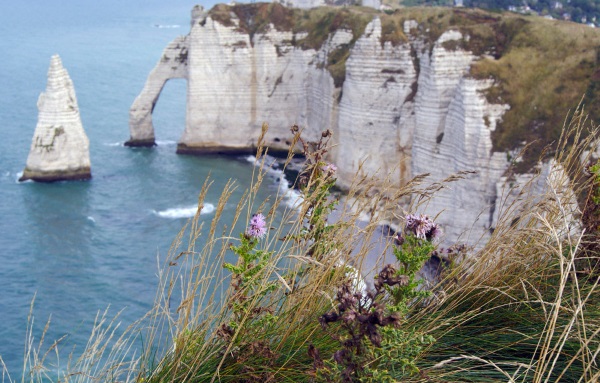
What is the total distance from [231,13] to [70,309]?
25758 mm

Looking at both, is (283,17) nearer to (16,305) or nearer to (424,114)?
(424,114)

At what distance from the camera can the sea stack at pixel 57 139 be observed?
3494cm

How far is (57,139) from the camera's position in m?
35.1

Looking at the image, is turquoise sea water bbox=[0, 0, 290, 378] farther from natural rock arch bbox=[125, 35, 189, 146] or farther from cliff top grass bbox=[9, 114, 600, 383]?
cliff top grass bbox=[9, 114, 600, 383]

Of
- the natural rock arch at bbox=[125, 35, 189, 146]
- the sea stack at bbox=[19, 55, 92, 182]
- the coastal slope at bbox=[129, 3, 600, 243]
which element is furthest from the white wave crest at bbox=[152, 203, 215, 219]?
the natural rock arch at bbox=[125, 35, 189, 146]

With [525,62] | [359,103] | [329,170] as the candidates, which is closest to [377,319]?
[329,170]

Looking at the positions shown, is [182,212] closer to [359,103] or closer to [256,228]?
[359,103]

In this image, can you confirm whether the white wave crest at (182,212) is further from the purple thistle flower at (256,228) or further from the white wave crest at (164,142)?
the purple thistle flower at (256,228)

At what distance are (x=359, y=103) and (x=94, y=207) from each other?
13592mm

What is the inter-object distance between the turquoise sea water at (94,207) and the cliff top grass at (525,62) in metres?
10.9

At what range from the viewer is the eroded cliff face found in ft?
84.4

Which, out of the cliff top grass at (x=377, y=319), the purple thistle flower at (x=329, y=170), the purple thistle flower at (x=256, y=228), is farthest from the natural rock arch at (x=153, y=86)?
the purple thistle flower at (x=256, y=228)

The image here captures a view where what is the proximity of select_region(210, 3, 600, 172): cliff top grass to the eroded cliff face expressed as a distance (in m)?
0.44

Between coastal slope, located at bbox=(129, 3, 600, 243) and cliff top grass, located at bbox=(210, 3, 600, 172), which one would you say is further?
coastal slope, located at bbox=(129, 3, 600, 243)
